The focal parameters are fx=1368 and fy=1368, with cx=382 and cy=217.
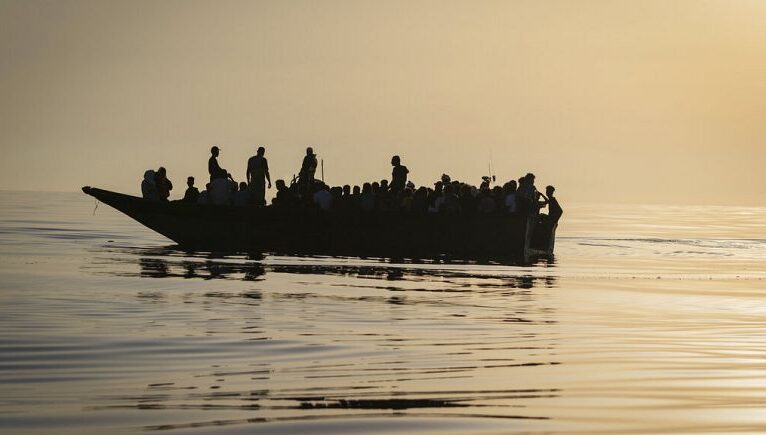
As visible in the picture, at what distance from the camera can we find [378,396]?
11.5m

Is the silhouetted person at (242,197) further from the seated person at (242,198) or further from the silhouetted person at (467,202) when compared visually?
the silhouetted person at (467,202)

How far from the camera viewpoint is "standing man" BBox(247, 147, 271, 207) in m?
39.0

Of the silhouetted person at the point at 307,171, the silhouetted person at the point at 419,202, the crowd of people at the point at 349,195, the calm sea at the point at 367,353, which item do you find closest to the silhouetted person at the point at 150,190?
the crowd of people at the point at 349,195

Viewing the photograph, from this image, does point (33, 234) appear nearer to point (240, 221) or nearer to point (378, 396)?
point (240, 221)

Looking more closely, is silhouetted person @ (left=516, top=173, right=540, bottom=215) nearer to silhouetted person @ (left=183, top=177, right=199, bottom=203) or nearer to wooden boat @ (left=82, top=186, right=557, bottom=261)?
wooden boat @ (left=82, top=186, right=557, bottom=261)

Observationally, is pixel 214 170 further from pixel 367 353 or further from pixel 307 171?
pixel 367 353

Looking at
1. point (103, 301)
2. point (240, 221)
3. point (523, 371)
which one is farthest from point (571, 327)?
point (240, 221)

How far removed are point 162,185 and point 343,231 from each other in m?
5.91

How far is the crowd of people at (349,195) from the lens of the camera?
3978 centimetres

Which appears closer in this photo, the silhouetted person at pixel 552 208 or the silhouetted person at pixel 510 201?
the silhouetted person at pixel 510 201

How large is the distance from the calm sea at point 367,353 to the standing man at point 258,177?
10.0 meters

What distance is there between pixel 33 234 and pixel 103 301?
29.2 metres

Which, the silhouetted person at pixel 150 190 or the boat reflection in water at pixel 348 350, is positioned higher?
the silhouetted person at pixel 150 190

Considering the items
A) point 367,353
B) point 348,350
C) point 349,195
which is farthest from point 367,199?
point 367,353
